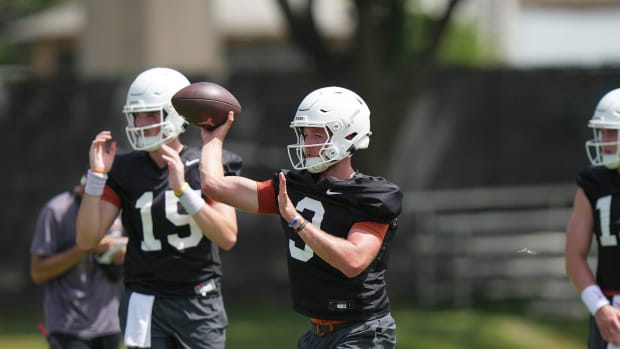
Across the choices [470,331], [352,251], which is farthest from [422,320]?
[352,251]

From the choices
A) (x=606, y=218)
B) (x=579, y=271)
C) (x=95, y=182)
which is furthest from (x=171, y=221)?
(x=606, y=218)

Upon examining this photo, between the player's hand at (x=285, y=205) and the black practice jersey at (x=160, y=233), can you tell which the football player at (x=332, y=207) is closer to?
the player's hand at (x=285, y=205)

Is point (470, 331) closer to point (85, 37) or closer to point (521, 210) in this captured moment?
point (521, 210)

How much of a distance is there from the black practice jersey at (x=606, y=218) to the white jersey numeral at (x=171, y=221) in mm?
2057

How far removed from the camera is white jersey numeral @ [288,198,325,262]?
5.18 m

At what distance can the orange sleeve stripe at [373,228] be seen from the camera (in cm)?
507

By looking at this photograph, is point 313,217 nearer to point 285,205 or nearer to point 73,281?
point 285,205

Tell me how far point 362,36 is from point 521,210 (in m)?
2.72

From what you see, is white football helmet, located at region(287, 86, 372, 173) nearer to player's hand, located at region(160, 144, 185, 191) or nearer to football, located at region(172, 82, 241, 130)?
football, located at region(172, 82, 241, 130)

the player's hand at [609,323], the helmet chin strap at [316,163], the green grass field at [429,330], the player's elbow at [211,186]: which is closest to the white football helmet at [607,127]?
the player's hand at [609,323]

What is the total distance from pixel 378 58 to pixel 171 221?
6097 mm

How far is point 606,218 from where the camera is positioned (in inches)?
228

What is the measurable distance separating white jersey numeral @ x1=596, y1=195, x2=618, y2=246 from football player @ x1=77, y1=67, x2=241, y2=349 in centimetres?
190

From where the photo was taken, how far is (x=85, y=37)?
617 inches
